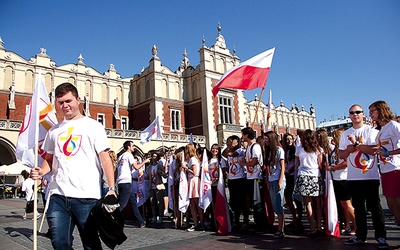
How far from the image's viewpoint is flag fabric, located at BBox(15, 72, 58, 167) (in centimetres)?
361

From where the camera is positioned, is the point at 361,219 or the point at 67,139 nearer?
the point at 67,139

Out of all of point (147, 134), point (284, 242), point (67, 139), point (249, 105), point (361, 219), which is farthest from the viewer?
point (249, 105)

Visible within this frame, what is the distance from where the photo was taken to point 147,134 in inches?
607

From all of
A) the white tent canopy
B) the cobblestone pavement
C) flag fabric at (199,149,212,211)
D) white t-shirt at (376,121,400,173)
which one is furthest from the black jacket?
the white tent canopy

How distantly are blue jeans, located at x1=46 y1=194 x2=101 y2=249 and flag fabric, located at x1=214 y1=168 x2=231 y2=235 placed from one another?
3.55 metres

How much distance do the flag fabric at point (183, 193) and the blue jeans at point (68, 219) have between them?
403 centimetres

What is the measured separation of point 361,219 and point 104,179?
145 inches

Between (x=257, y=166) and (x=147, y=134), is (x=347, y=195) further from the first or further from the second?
(x=147, y=134)

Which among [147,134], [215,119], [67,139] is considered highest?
[215,119]

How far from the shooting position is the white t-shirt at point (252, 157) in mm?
5796

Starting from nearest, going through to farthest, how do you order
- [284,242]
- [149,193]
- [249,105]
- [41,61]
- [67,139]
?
[67,139] < [284,242] < [149,193] < [41,61] < [249,105]

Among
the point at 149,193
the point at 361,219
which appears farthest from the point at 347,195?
the point at 149,193

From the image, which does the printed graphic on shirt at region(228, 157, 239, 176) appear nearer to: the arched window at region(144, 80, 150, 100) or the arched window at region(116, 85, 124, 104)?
the arched window at region(144, 80, 150, 100)

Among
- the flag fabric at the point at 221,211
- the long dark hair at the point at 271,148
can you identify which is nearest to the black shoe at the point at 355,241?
the long dark hair at the point at 271,148
